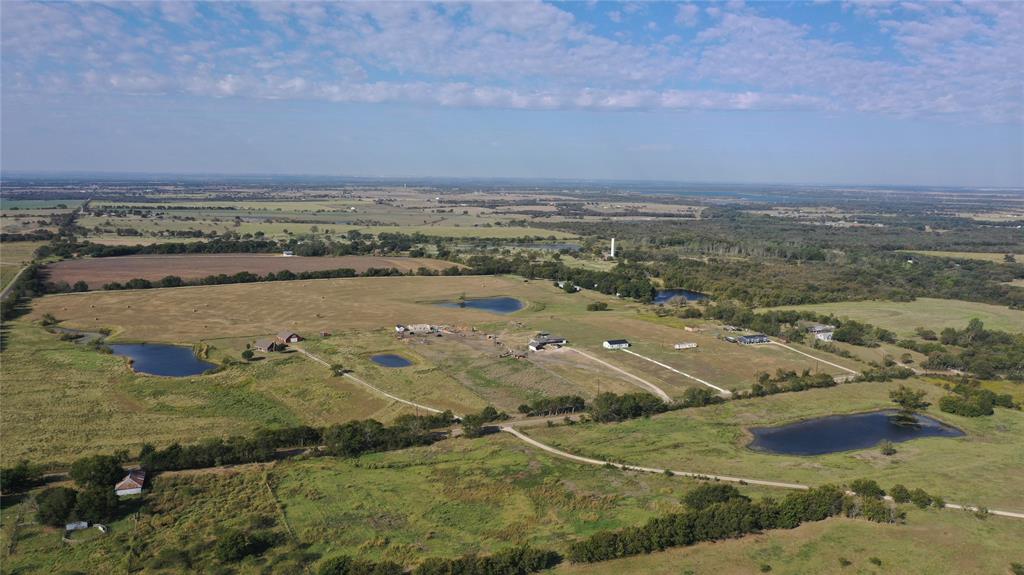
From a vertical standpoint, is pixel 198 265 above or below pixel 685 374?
above

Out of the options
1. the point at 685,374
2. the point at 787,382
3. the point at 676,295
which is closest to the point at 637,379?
the point at 685,374

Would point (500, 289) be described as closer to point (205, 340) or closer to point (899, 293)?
point (205, 340)

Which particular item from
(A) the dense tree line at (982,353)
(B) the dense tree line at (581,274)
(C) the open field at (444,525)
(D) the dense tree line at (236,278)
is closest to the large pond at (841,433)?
(C) the open field at (444,525)

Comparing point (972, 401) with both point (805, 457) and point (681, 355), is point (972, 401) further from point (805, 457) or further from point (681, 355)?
point (681, 355)

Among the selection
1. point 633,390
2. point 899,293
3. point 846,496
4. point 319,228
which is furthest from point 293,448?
point 319,228

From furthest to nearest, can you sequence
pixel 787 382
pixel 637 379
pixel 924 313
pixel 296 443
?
pixel 924 313, pixel 637 379, pixel 787 382, pixel 296 443

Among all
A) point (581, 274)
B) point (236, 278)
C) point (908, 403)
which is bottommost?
point (908, 403)

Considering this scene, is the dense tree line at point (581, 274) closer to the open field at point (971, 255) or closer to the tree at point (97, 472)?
the tree at point (97, 472)
